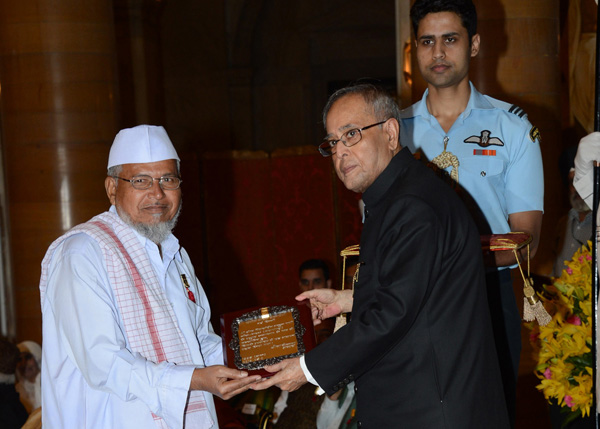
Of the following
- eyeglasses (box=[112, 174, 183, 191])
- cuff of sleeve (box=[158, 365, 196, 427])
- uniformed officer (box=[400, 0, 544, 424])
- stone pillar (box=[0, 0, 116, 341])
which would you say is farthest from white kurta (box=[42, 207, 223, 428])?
stone pillar (box=[0, 0, 116, 341])

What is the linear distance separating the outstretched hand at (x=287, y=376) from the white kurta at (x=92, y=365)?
1.07ft

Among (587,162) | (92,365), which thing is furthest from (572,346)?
(92,365)

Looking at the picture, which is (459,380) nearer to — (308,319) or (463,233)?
(463,233)

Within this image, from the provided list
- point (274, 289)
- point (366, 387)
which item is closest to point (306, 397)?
point (366, 387)

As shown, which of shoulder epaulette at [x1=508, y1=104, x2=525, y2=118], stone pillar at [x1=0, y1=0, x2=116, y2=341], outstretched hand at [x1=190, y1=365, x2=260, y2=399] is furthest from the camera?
stone pillar at [x1=0, y1=0, x2=116, y2=341]

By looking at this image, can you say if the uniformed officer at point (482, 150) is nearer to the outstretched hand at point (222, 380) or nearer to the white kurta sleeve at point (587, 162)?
the white kurta sleeve at point (587, 162)

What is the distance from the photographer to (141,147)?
3.08m

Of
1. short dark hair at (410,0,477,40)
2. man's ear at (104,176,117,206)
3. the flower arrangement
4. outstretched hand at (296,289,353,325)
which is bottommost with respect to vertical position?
the flower arrangement

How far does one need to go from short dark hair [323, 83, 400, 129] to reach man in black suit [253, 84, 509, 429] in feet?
0.04

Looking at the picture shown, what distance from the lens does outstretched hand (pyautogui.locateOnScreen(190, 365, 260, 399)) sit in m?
2.71

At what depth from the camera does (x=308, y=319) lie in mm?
2949

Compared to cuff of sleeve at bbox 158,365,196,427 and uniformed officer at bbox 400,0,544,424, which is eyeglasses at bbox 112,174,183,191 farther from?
uniformed officer at bbox 400,0,544,424

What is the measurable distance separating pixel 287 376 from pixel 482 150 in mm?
→ 1416

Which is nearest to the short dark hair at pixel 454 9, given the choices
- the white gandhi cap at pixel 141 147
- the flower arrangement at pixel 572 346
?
the flower arrangement at pixel 572 346
